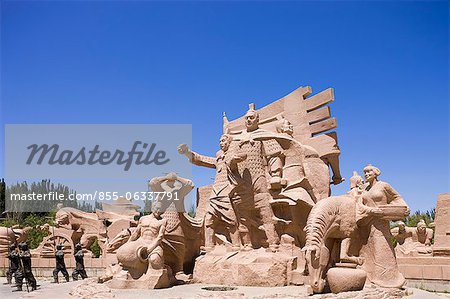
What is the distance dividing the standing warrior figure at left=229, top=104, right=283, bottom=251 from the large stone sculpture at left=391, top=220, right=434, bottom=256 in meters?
7.11

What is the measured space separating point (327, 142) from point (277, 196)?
A: 6.17 feet

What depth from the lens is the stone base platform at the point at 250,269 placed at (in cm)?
823

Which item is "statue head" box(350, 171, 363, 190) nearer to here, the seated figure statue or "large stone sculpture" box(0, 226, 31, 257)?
the seated figure statue

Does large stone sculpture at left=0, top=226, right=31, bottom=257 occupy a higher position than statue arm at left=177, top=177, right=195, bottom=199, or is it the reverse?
statue arm at left=177, top=177, right=195, bottom=199

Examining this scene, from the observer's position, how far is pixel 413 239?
599 inches

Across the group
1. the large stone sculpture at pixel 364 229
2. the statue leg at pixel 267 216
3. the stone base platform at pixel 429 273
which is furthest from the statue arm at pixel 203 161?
the stone base platform at pixel 429 273

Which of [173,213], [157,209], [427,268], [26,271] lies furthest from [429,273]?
[26,271]

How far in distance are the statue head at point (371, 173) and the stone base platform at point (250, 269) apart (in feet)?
6.63

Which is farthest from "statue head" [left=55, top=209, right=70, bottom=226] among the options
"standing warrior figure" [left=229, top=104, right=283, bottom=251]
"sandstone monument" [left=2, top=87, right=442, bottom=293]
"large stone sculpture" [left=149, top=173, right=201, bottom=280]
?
"standing warrior figure" [left=229, top=104, right=283, bottom=251]

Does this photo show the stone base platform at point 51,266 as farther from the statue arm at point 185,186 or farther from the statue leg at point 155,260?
the statue leg at point 155,260

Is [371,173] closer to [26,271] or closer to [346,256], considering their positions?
[346,256]

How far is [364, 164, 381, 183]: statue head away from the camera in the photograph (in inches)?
314

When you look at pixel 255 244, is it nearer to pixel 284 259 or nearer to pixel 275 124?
pixel 284 259

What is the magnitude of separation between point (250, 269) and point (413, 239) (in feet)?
29.9
